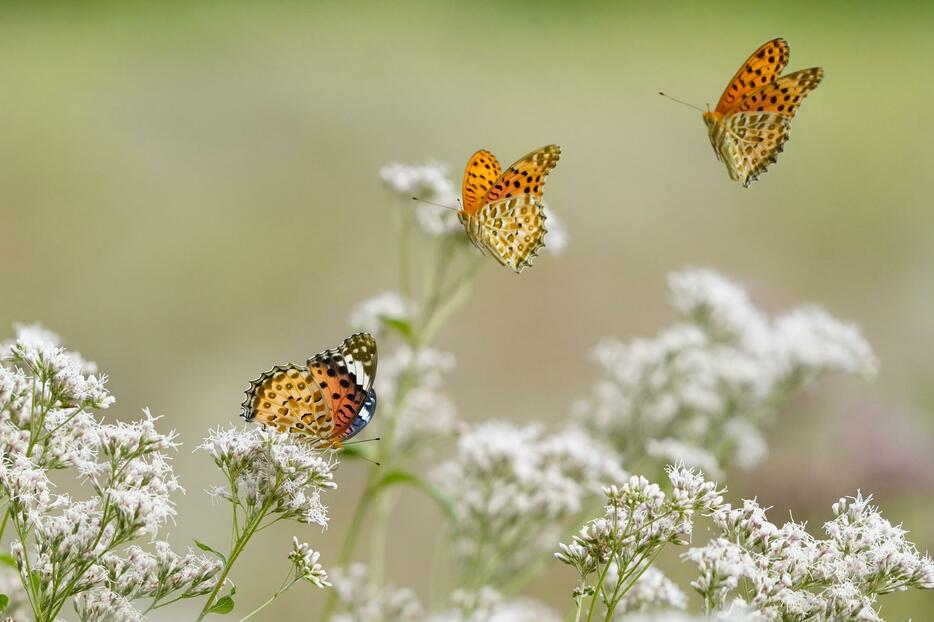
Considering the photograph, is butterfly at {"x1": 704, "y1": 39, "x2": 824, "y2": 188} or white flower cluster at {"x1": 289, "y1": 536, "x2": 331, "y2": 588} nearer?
white flower cluster at {"x1": 289, "y1": 536, "x2": 331, "y2": 588}

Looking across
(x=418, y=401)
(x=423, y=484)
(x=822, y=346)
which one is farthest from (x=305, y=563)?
(x=822, y=346)

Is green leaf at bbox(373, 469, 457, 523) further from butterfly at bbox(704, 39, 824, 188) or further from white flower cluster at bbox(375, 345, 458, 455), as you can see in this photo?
butterfly at bbox(704, 39, 824, 188)

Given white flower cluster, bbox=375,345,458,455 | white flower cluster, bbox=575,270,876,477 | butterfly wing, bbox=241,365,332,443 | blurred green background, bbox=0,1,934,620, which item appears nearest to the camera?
butterfly wing, bbox=241,365,332,443

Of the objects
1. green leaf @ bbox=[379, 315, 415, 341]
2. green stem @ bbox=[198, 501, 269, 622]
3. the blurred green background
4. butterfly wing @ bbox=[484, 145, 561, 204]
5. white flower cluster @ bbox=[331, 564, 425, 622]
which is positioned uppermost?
the blurred green background

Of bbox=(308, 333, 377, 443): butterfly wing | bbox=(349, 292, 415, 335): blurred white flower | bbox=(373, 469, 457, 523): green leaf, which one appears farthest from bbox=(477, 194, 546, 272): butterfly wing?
bbox=(349, 292, 415, 335): blurred white flower

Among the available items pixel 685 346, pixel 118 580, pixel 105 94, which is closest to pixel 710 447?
pixel 685 346

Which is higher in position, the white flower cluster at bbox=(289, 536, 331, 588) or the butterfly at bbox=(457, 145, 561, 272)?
the butterfly at bbox=(457, 145, 561, 272)

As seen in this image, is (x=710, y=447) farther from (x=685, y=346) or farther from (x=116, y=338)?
(x=116, y=338)

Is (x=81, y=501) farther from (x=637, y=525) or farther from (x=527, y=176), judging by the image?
(x=527, y=176)
